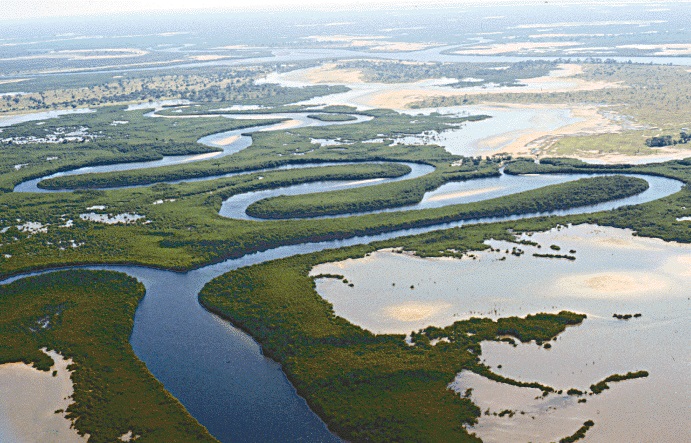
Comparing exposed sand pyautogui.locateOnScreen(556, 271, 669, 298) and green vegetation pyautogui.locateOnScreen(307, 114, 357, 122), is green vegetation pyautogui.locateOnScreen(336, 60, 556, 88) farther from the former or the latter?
exposed sand pyautogui.locateOnScreen(556, 271, 669, 298)

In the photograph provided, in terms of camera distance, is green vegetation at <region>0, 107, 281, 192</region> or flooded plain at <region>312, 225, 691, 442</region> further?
green vegetation at <region>0, 107, 281, 192</region>

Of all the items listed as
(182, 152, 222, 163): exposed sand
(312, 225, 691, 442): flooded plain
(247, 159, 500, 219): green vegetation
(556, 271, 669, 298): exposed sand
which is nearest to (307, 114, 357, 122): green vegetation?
(182, 152, 222, 163): exposed sand

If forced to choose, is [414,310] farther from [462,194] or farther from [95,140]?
[95,140]

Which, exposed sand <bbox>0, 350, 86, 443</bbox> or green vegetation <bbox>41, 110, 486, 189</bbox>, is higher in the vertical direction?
green vegetation <bbox>41, 110, 486, 189</bbox>

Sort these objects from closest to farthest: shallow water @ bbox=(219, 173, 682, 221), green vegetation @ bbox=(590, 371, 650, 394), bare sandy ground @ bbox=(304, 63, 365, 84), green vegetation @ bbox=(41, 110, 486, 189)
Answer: green vegetation @ bbox=(590, 371, 650, 394), shallow water @ bbox=(219, 173, 682, 221), green vegetation @ bbox=(41, 110, 486, 189), bare sandy ground @ bbox=(304, 63, 365, 84)

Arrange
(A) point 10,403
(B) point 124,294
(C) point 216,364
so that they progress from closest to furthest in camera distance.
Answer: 1. (A) point 10,403
2. (C) point 216,364
3. (B) point 124,294

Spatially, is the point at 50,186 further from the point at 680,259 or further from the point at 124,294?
the point at 680,259

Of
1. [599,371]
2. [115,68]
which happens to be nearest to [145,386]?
[599,371]
